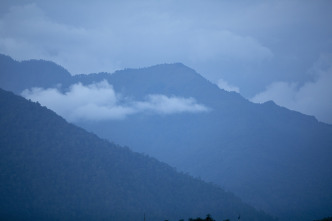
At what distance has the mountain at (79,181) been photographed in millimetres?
129000

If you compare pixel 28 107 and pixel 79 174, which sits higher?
pixel 28 107

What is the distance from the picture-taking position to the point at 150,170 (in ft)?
536

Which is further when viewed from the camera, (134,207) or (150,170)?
(150,170)

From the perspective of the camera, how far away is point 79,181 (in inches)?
5492

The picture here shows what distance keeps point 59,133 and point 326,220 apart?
97280 millimetres

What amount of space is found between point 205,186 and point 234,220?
18.7m

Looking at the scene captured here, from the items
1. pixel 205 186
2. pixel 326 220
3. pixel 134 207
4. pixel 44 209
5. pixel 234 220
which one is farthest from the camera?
pixel 205 186

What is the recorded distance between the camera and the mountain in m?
129

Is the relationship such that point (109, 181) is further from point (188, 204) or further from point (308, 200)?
point (308, 200)

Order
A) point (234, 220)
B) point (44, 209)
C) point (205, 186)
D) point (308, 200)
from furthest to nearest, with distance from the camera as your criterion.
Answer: point (308, 200)
point (205, 186)
point (234, 220)
point (44, 209)

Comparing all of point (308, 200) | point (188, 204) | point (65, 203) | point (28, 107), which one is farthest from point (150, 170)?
point (308, 200)

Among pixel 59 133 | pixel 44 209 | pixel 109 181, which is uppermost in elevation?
pixel 59 133

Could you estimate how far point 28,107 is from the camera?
156 metres

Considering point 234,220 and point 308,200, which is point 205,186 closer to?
point 234,220
